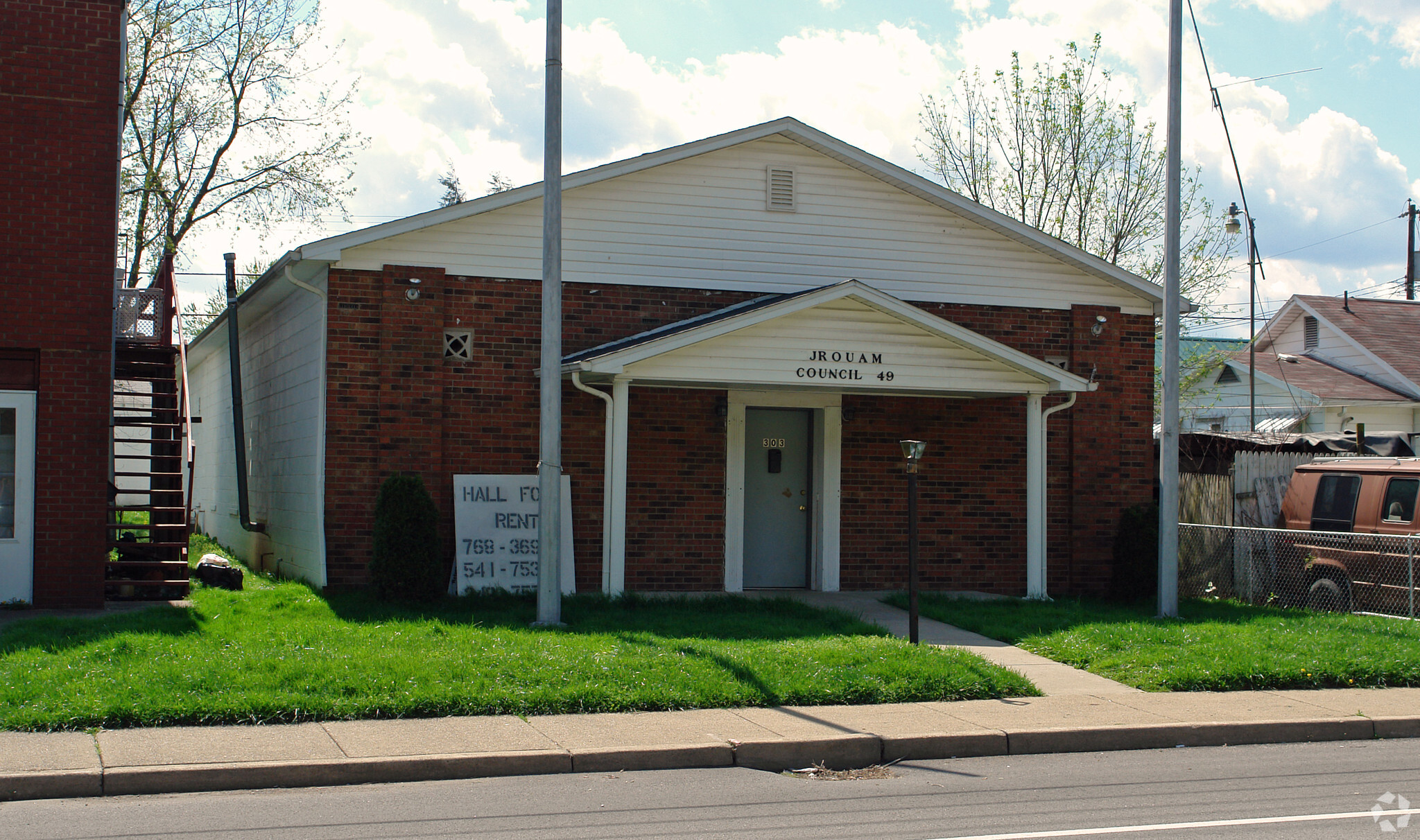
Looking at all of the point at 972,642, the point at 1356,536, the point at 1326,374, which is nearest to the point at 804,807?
the point at 972,642

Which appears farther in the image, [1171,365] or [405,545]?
[1171,365]

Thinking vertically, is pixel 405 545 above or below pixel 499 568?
above

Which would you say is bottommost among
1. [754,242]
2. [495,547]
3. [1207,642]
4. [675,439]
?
[1207,642]

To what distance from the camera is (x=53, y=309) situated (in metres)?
12.2

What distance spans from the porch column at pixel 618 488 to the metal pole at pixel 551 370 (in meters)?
1.87

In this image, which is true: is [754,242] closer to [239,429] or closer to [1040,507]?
[1040,507]

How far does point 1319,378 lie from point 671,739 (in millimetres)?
28720

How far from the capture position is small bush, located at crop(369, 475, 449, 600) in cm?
1241

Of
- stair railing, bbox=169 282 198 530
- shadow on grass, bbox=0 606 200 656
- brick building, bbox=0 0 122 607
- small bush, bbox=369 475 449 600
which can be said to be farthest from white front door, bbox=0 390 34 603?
small bush, bbox=369 475 449 600

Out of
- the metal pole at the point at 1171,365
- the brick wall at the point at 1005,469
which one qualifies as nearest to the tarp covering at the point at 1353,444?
the brick wall at the point at 1005,469

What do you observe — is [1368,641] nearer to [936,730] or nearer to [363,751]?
[936,730]

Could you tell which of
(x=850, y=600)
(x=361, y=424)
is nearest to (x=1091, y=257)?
(x=850, y=600)

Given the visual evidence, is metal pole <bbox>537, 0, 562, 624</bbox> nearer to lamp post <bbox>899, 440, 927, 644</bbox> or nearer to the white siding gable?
the white siding gable

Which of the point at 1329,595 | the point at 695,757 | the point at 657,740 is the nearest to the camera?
the point at 695,757
